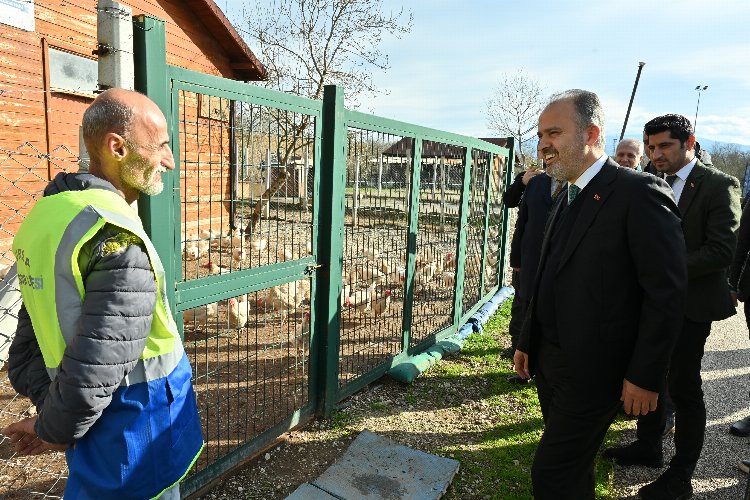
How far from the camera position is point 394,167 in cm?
454

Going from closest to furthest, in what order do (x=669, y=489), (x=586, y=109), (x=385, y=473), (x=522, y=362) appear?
(x=586, y=109)
(x=522, y=362)
(x=669, y=489)
(x=385, y=473)

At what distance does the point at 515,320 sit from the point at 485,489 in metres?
2.28

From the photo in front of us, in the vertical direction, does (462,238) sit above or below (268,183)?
below

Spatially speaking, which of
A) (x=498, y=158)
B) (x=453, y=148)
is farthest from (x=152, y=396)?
(x=498, y=158)

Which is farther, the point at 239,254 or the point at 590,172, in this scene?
the point at 239,254

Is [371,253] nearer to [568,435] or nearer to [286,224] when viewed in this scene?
[286,224]

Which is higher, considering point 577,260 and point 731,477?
point 577,260

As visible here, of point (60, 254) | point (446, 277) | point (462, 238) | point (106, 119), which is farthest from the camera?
point (446, 277)

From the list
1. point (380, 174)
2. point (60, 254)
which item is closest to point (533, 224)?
point (380, 174)

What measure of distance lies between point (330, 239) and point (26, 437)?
A: 2.28 m

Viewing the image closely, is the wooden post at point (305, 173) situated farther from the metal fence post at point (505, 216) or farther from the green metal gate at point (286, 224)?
the metal fence post at point (505, 216)

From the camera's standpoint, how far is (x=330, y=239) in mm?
3639

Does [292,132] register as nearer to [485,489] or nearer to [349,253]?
[349,253]

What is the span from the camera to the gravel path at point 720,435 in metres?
3.30
